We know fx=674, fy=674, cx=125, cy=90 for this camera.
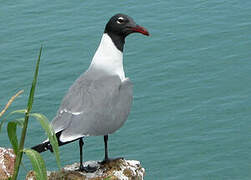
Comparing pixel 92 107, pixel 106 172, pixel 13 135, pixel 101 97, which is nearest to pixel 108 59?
pixel 101 97

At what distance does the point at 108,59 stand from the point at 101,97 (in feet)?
1.70

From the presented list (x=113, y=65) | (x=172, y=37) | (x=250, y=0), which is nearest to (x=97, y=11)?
(x=172, y=37)

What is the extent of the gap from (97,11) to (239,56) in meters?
5.96

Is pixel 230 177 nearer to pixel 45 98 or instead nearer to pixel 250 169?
pixel 250 169

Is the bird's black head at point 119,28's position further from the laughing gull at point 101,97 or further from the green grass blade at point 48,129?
the green grass blade at point 48,129

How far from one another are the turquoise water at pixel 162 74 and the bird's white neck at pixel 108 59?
338 inches

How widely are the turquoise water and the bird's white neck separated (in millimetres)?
8580

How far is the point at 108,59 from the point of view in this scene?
7551mm

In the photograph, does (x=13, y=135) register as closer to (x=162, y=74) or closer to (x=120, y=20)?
(x=120, y=20)

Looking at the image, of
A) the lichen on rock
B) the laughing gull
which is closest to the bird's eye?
the laughing gull

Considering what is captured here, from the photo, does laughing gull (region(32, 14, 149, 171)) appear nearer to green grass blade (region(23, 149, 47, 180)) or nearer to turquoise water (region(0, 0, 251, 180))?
green grass blade (region(23, 149, 47, 180))

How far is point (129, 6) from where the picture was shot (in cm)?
2420

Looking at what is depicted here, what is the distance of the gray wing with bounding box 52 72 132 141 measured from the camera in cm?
696

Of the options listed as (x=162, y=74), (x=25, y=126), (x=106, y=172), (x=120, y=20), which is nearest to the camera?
(x=25, y=126)
